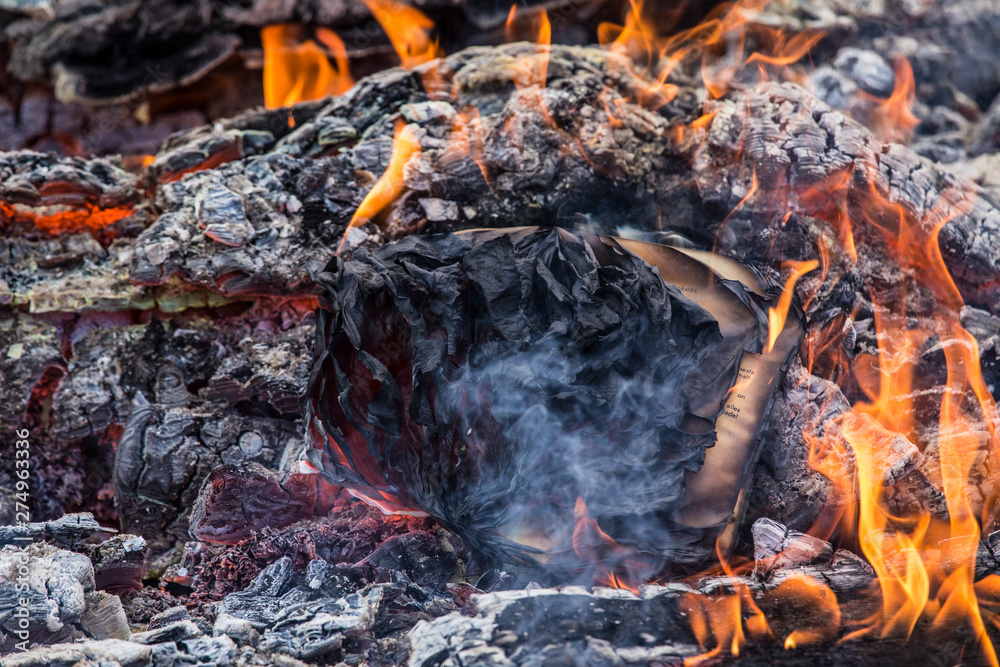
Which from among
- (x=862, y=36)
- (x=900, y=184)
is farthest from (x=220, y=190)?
(x=862, y=36)

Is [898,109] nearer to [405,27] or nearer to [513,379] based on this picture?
[405,27]

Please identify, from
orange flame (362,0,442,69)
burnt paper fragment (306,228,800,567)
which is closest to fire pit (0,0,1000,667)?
burnt paper fragment (306,228,800,567)

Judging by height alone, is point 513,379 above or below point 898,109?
below

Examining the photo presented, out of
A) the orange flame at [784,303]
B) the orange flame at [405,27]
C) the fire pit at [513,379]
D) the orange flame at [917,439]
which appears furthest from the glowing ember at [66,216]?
the orange flame at [917,439]

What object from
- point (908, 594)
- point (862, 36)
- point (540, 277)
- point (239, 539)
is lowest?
point (239, 539)

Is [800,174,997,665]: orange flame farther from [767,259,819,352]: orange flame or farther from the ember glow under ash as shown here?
[767,259,819,352]: orange flame

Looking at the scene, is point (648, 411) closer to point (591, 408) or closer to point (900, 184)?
point (591, 408)

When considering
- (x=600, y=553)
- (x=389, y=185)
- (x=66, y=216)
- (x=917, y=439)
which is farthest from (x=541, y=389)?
(x=66, y=216)

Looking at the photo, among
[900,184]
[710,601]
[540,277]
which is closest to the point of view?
[710,601]
